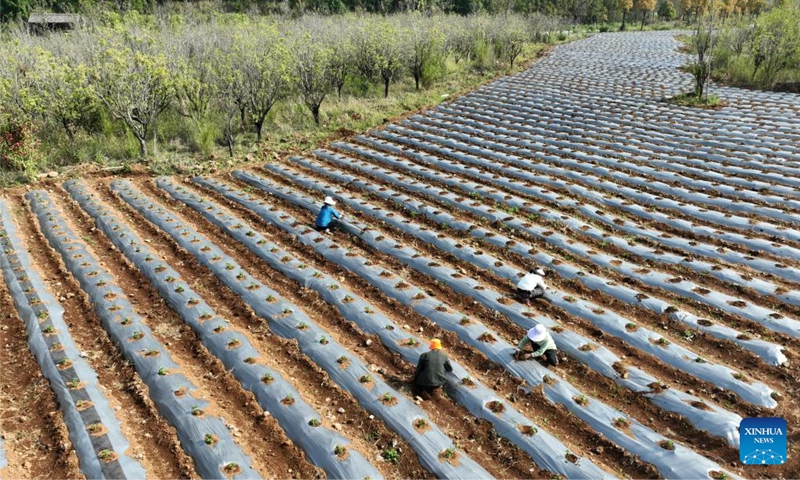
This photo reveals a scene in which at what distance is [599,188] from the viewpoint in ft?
33.7

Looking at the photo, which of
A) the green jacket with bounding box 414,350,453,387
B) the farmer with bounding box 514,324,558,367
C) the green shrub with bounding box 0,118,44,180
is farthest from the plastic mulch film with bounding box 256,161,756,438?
the green shrub with bounding box 0,118,44,180

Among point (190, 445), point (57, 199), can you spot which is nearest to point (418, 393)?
point (190, 445)

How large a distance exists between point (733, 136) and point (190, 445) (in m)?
14.4

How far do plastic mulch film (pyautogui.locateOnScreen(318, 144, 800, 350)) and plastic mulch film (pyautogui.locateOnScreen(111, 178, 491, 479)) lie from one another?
3.73 m

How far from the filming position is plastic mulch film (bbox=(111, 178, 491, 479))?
4.52 meters

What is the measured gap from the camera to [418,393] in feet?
17.3

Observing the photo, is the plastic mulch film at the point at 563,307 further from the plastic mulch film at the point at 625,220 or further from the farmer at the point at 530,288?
the plastic mulch film at the point at 625,220

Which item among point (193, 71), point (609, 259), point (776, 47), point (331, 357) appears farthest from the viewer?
point (776, 47)

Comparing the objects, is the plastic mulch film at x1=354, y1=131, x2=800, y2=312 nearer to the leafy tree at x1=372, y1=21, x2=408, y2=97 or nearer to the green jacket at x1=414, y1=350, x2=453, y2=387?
the green jacket at x1=414, y1=350, x2=453, y2=387

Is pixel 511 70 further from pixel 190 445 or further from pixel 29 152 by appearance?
pixel 190 445

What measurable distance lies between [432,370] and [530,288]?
2.26m

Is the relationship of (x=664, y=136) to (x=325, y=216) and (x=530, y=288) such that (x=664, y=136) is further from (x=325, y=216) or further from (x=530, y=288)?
(x=325, y=216)

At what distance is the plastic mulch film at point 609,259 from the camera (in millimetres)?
5996

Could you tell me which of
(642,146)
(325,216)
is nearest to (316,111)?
(325,216)
